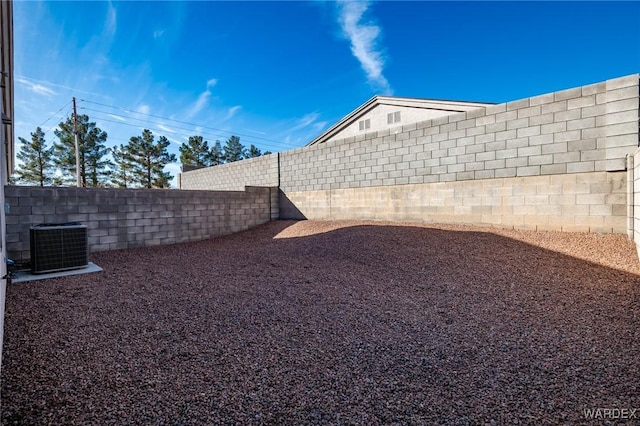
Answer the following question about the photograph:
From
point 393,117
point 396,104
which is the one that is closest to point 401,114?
point 393,117

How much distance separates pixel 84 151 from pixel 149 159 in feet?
14.1

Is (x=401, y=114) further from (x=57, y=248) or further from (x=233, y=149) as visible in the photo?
(x=233, y=149)

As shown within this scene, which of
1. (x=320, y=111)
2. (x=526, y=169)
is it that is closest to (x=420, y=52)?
(x=526, y=169)

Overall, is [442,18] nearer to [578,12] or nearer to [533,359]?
[578,12]

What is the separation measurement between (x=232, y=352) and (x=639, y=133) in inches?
268

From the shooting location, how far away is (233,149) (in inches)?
1112

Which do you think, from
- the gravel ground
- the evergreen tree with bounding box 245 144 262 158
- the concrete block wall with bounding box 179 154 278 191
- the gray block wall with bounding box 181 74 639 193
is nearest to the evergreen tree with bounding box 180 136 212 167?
the evergreen tree with bounding box 245 144 262 158

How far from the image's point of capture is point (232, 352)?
6.66ft

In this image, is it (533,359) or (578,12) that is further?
(578,12)

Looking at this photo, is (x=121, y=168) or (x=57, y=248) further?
(x=121, y=168)

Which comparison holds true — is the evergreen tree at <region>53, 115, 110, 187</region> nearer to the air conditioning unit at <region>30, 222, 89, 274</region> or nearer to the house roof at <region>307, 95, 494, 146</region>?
the house roof at <region>307, 95, 494, 146</region>

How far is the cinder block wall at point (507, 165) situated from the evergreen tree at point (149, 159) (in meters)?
19.6

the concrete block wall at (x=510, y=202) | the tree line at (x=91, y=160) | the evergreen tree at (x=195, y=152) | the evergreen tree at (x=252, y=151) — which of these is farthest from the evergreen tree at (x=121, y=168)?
the concrete block wall at (x=510, y=202)

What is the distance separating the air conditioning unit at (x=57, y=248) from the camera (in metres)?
4.24
